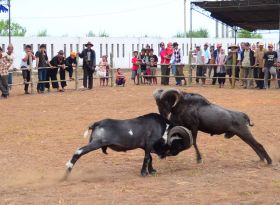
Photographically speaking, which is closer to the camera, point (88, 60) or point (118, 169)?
point (118, 169)

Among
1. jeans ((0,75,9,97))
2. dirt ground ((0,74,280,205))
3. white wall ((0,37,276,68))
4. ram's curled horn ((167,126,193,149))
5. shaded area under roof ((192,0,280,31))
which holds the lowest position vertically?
dirt ground ((0,74,280,205))

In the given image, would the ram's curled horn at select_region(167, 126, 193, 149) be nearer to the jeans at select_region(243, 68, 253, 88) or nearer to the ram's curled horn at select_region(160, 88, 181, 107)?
the ram's curled horn at select_region(160, 88, 181, 107)

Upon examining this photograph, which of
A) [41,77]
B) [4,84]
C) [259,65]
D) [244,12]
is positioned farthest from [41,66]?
[244,12]

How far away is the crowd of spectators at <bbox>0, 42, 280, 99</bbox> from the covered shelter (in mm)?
2586

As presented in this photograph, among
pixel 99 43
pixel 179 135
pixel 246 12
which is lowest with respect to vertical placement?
pixel 179 135

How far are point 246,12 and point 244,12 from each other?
0.33 feet

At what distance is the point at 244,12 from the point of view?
3000cm

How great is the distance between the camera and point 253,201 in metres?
6.80

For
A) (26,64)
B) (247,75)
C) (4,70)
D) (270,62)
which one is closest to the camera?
(4,70)

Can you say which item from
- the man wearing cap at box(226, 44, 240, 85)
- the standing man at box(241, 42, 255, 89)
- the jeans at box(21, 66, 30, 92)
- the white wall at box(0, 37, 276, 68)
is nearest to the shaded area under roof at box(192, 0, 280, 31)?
the man wearing cap at box(226, 44, 240, 85)

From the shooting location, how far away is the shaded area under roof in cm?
2716

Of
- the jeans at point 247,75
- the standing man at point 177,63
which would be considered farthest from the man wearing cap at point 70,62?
the jeans at point 247,75

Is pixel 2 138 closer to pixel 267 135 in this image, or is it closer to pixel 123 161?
pixel 123 161

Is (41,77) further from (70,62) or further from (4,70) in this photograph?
(4,70)
